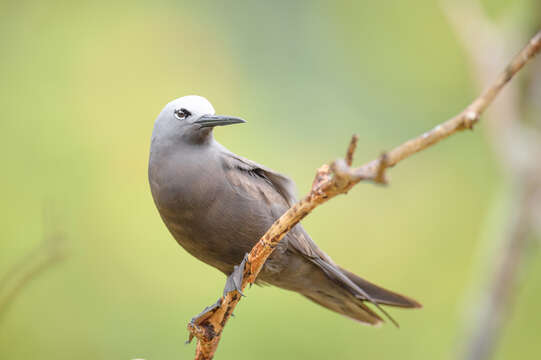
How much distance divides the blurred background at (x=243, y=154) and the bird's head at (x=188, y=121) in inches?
115

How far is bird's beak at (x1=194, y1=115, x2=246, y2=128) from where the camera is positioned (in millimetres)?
2522

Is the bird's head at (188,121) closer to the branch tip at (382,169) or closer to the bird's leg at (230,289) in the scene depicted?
the bird's leg at (230,289)

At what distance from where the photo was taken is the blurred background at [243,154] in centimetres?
580

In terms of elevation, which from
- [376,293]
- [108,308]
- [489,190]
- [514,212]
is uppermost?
[489,190]

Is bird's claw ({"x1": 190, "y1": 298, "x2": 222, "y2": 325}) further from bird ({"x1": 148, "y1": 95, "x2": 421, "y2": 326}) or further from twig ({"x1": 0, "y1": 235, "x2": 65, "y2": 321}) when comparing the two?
twig ({"x1": 0, "y1": 235, "x2": 65, "y2": 321})

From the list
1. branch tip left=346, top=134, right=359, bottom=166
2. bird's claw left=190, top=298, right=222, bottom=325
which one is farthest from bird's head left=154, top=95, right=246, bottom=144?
branch tip left=346, top=134, right=359, bottom=166

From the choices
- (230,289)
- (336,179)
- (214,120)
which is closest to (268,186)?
(214,120)

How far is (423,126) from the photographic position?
758 cm

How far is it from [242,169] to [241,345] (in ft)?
11.0

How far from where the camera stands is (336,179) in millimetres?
1651

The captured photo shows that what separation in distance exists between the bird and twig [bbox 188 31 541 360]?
0.44ft

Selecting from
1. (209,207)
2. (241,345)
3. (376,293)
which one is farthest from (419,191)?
(209,207)

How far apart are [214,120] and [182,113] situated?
0.22 meters

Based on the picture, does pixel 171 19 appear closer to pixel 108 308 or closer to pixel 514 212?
pixel 108 308
